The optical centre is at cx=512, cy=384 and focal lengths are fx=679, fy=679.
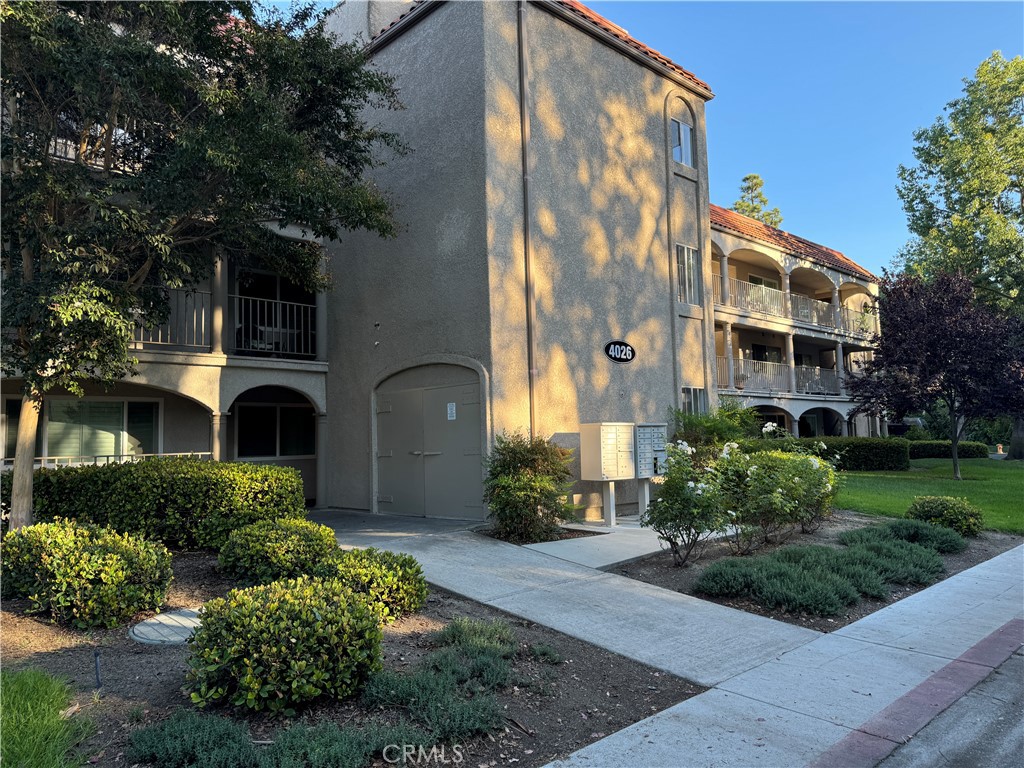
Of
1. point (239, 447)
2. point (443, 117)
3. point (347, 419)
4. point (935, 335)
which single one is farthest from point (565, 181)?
point (935, 335)

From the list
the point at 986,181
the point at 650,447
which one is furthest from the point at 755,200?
the point at 650,447

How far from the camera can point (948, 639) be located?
5.88 metres

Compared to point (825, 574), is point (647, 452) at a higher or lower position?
higher

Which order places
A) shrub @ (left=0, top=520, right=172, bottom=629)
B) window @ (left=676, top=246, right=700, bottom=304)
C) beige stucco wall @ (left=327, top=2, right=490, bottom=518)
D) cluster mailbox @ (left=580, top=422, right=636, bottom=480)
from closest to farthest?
shrub @ (left=0, top=520, right=172, bottom=629) < cluster mailbox @ (left=580, top=422, right=636, bottom=480) < beige stucco wall @ (left=327, top=2, right=490, bottom=518) < window @ (left=676, top=246, right=700, bottom=304)

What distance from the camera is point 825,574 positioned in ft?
23.4

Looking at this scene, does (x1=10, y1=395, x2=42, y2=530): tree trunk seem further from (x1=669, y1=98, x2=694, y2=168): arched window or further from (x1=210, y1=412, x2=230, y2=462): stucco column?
(x1=669, y1=98, x2=694, y2=168): arched window

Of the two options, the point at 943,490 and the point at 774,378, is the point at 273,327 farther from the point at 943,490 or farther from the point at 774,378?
the point at 774,378

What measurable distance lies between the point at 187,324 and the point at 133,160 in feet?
14.8

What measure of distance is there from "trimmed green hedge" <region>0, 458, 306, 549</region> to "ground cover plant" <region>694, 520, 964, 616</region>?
5298 mm

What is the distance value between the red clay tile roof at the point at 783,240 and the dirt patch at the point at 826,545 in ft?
39.4

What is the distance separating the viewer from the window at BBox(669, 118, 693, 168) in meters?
15.3

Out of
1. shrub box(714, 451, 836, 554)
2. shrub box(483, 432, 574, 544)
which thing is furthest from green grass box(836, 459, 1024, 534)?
shrub box(483, 432, 574, 544)

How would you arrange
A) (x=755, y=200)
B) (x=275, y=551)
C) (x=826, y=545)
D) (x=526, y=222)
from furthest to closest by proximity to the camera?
(x=755, y=200)
(x=526, y=222)
(x=826, y=545)
(x=275, y=551)

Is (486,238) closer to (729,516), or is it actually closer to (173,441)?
(729,516)
